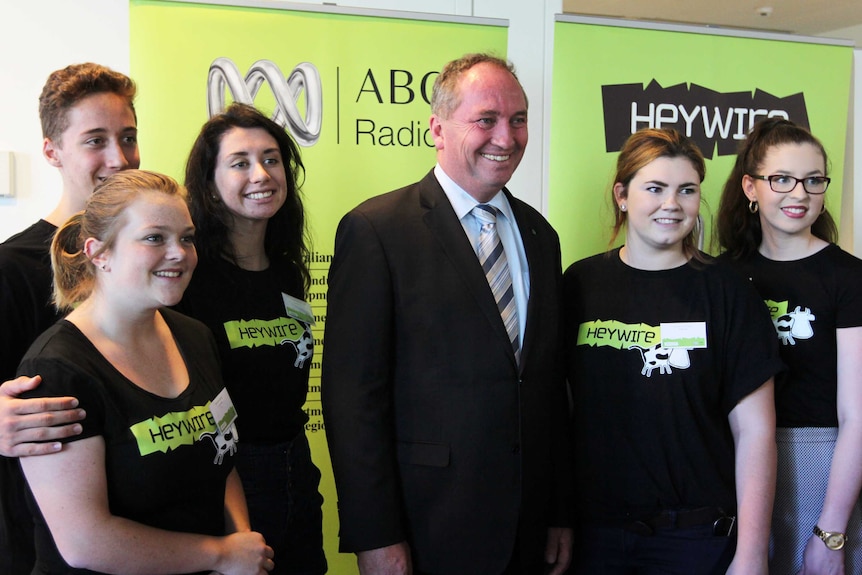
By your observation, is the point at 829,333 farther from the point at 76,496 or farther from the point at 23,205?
the point at 23,205

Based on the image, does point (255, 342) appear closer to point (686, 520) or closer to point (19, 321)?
point (19, 321)

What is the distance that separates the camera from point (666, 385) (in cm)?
208

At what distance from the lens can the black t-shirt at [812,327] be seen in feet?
7.56

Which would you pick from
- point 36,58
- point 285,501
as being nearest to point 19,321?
point 285,501

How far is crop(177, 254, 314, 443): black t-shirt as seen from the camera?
6.75ft

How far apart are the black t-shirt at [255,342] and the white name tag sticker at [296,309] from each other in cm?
1

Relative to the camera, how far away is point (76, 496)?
1.42 m

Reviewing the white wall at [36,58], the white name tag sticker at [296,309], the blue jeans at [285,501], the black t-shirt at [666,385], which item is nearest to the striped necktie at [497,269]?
the black t-shirt at [666,385]

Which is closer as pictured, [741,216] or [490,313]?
[490,313]

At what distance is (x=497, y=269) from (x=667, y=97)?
→ 1.65 m

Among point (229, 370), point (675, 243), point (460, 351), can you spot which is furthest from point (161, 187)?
point (675, 243)

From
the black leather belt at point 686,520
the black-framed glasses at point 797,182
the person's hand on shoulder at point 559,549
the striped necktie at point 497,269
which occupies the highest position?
the black-framed glasses at point 797,182

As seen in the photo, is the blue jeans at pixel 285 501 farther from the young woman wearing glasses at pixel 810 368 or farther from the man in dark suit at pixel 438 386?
the young woman wearing glasses at pixel 810 368

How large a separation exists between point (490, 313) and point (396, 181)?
4.09 ft
